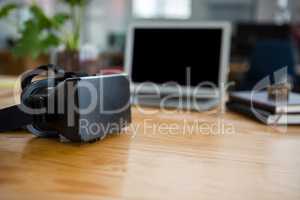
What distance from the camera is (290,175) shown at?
1.65 ft

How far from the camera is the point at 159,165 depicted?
54 cm

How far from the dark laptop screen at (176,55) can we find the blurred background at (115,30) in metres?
0.17

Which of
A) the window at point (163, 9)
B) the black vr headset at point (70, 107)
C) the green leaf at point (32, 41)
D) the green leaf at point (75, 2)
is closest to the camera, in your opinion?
the black vr headset at point (70, 107)

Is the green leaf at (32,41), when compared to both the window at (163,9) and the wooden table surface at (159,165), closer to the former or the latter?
the wooden table surface at (159,165)

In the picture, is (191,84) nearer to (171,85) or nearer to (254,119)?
(171,85)

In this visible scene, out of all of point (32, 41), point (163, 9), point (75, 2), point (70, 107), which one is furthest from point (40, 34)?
point (163, 9)

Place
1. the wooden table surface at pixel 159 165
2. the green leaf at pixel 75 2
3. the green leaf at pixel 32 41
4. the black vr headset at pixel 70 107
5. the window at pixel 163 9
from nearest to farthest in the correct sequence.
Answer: the wooden table surface at pixel 159 165 < the black vr headset at pixel 70 107 < the green leaf at pixel 32 41 < the green leaf at pixel 75 2 < the window at pixel 163 9

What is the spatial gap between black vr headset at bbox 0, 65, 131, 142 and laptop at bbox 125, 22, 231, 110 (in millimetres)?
361

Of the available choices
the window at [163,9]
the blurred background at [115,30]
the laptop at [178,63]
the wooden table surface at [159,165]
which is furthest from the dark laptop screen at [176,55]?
the window at [163,9]

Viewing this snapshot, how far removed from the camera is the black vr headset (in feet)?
1.95

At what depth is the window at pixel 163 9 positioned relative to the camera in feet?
13.2

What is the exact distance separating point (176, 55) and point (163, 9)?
3.17 metres

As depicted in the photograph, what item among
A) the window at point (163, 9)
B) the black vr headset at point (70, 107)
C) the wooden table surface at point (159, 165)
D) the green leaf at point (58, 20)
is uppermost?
the window at point (163, 9)

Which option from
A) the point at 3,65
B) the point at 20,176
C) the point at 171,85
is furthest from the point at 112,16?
the point at 20,176
